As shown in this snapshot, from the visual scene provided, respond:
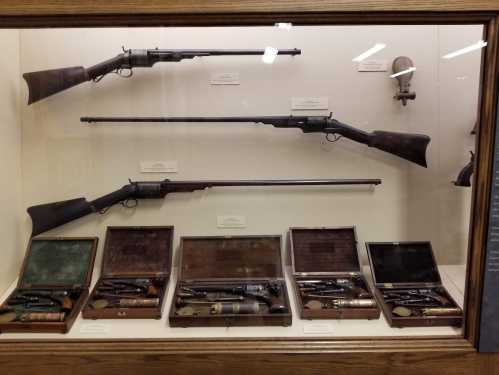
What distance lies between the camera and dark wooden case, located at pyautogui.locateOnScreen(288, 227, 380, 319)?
76.3 inches

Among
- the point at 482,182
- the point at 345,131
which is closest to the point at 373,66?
the point at 345,131

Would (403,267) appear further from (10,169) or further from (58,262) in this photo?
(10,169)

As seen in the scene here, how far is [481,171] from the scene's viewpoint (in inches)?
54.6

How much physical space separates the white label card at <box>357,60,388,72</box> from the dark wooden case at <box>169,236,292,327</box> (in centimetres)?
87

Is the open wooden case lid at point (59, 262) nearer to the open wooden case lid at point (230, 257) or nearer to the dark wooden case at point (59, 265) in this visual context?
the dark wooden case at point (59, 265)

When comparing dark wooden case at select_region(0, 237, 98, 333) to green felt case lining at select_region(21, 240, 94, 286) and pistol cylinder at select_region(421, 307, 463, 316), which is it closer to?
green felt case lining at select_region(21, 240, 94, 286)

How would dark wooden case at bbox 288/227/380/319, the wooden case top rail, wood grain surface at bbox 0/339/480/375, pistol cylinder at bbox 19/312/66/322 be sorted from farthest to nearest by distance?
dark wooden case at bbox 288/227/380/319
pistol cylinder at bbox 19/312/66/322
wood grain surface at bbox 0/339/480/375
the wooden case top rail

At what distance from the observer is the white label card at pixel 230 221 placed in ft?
6.81

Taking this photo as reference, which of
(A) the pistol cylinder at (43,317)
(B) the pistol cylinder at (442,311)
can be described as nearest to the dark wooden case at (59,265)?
(A) the pistol cylinder at (43,317)

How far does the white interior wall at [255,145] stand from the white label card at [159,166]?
0.02m

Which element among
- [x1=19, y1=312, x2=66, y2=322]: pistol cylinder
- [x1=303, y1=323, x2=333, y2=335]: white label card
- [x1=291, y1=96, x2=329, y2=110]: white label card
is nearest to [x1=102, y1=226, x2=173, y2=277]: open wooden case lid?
[x1=19, y1=312, x2=66, y2=322]: pistol cylinder

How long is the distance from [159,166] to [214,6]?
3.02ft

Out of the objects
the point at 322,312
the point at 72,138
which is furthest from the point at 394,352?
the point at 72,138

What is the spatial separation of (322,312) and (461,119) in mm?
995
